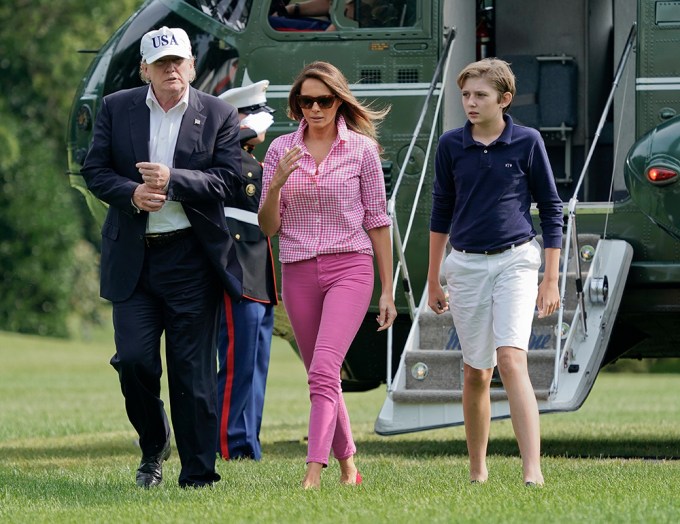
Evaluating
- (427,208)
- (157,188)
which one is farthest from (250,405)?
(157,188)

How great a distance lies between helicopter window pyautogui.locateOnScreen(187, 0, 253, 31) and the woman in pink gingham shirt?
9.53 ft

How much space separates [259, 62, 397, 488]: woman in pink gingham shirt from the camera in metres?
6.22

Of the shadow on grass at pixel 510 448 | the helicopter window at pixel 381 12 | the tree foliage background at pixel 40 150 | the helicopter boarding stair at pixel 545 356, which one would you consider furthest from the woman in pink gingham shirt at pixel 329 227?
the tree foliage background at pixel 40 150

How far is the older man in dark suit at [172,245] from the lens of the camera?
20.4 feet

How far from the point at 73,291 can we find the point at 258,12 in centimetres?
2889

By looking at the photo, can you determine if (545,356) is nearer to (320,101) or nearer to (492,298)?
(492,298)

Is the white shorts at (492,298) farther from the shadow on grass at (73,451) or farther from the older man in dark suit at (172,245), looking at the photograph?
the shadow on grass at (73,451)

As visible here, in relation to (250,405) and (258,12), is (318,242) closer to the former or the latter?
(250,405)

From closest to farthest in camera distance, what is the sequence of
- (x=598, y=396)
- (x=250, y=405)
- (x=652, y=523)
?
(x=652, y=523) < (x=250, y=405) < (x=598, y=396)

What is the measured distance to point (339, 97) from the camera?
20.8 feet

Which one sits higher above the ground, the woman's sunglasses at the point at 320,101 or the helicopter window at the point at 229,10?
the helicopter window at the point at 229,10

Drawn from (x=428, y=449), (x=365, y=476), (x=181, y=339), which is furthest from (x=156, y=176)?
(x=428, y=449)

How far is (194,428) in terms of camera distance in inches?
248

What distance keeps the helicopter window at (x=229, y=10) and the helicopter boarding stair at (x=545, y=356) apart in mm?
2205
